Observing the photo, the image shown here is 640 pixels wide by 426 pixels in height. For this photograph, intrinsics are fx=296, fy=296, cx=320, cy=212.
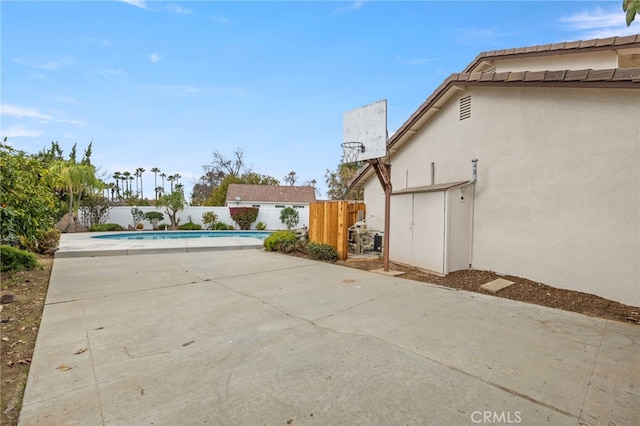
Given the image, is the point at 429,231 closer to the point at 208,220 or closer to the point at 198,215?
the point at 208,220

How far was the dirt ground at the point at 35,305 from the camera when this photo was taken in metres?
2.63

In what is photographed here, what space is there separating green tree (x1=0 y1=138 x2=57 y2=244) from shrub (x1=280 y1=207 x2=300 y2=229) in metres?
16.7

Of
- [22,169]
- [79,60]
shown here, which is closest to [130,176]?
[79,60]

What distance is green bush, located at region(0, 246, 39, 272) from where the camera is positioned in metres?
6.77

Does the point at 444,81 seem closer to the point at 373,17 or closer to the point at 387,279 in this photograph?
the point at 373,17

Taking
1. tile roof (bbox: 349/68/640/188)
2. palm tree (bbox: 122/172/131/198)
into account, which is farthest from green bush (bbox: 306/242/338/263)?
palm tree (bbox: 122/172/131/198)

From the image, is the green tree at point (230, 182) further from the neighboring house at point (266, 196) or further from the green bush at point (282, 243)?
the green bush at point (282, 243)

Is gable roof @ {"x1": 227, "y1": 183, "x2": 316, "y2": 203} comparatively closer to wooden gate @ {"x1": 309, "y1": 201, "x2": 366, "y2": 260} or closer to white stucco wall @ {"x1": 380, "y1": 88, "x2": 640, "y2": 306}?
wooden gate @ {"x1": 309, "y1": 201, "x2": 366, "y2": 260}

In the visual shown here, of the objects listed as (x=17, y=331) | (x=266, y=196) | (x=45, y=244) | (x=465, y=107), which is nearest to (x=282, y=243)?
(x=465, y=107)

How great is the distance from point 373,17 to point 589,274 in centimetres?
947

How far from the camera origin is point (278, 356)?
306 centimetres

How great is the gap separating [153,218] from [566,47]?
22.8 meters

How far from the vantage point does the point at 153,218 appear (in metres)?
20.9

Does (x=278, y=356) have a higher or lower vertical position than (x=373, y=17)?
lower
